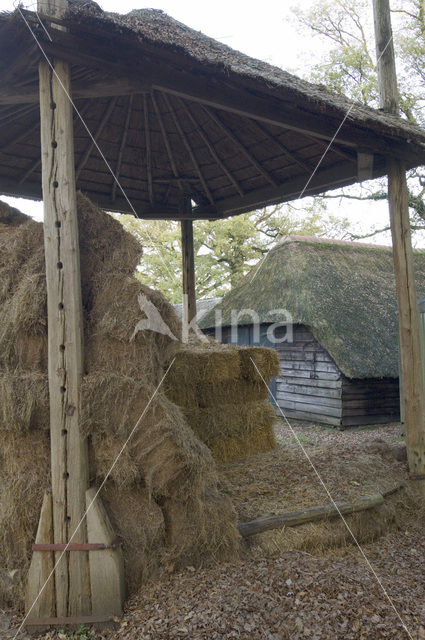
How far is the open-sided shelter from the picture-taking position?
336 centimetres

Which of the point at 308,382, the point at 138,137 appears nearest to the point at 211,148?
the point at 138,137

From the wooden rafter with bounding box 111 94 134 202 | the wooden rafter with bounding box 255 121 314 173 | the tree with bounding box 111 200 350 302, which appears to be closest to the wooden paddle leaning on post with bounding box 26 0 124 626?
the wooden rafter with bounding box 111 94 134 202

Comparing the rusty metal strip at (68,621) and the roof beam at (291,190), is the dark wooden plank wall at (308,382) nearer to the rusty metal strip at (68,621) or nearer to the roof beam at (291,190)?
the roof beam at (291,190)

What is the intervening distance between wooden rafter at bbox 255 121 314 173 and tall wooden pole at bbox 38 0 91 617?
8.49ft

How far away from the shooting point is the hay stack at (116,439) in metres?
3.38

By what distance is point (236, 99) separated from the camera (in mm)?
4312

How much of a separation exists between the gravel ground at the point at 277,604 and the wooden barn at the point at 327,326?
588 cm

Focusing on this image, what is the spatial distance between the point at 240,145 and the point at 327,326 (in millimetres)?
5752

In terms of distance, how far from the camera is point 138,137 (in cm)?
618

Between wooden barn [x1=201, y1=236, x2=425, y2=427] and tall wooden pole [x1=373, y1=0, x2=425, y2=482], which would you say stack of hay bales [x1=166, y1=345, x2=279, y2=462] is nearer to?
tall wooden pole [x1=373, y1=0, x2=425, y2=482]

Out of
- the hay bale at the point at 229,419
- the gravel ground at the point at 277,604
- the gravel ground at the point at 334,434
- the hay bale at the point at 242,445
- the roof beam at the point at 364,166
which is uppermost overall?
the roof beam at the point at 364,166

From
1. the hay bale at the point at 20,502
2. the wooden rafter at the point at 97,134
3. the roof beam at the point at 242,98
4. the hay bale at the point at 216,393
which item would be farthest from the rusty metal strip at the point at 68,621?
the wooden rafter at the point at 97,134

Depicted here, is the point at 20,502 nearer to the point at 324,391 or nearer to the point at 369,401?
the point at 324,391

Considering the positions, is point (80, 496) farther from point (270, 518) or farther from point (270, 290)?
point (270, 290)
